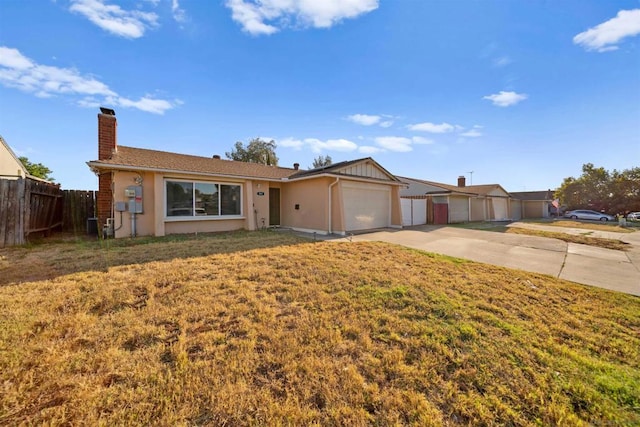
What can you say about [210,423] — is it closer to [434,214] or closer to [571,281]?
[571,281]

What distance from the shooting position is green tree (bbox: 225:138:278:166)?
96.1 feet

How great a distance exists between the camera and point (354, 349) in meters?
2.61

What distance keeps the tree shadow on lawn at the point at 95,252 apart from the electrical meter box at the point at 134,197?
3.69ft

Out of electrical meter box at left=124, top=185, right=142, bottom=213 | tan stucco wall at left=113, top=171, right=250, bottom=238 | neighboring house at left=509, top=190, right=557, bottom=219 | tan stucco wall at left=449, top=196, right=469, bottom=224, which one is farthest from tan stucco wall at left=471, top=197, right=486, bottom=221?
electrical meter box at left=124, top=185, right=142, bottom=213

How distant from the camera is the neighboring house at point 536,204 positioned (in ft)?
109

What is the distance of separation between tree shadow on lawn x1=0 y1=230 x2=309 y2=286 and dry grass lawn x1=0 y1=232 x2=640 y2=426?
185 mm

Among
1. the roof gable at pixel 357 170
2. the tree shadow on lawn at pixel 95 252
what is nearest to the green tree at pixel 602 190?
the roof gable at pixel 357 170

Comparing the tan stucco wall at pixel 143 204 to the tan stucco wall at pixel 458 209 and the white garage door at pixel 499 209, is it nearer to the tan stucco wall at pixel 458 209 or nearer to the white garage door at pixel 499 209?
the tan stucco wall at pixel 458 209

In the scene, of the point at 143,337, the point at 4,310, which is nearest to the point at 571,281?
the point at 143,337

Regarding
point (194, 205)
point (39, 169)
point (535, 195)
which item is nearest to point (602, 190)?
point (535, 195)

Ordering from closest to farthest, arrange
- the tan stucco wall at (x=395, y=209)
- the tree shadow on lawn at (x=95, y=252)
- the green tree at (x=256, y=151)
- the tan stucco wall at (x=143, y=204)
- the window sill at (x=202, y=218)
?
the tree shadow on lawn at (x=95, y=252) → the tan stucco wall at (x=143, y=204) → the window sill at (x=202, y=218) → the tan stucco wall at (x=395, y=209) → the green tree at (x=256, y=151)

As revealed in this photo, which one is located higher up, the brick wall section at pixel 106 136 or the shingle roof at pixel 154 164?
the brick wall section at pixel 106 136

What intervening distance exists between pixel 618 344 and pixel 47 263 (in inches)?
385

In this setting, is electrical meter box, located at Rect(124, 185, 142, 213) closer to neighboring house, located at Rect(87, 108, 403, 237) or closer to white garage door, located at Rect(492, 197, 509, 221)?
neighboring house, located at Rect(87, 108, 403, 237)
